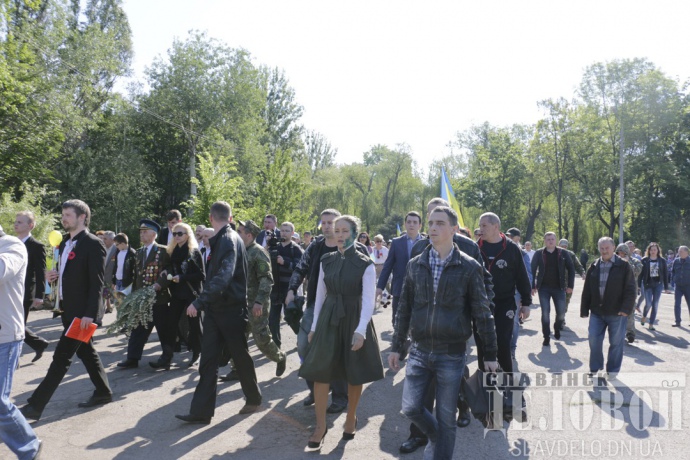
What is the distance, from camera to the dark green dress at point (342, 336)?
15.6 feet

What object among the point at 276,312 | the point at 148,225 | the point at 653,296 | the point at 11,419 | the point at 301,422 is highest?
the point at 148,225

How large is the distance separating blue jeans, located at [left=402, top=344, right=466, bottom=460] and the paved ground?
963 millimetres

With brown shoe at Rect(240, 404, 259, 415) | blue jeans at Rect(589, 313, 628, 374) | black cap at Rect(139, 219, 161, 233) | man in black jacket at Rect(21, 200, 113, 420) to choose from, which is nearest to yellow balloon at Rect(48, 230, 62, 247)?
black cap at Rect(139, 219, 161, 233)

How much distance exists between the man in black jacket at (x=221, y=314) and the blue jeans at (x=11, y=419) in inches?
59.2

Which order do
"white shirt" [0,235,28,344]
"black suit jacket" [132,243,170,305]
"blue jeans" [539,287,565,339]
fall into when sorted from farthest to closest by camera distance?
"blue jeans" [539,287,565,339]
"black suit jacket" [132,243,170,305]
"white shirt" [0,235,28,344]

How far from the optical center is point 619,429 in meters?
5.29

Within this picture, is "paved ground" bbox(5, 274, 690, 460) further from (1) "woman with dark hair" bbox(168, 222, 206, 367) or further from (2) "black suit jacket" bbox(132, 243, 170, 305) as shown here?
(2) "black suit jacket" bbox(132, 243, 170, 305)

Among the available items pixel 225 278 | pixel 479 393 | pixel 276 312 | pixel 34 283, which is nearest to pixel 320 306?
pixel 225 278

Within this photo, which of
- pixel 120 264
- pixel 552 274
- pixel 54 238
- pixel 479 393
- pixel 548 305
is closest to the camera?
pixel 479 393

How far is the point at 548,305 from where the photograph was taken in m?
9.99

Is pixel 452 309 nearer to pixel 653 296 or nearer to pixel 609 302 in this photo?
pixel 609 302

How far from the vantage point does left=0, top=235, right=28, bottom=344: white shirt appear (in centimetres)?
382

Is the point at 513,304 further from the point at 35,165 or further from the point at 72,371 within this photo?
the point at 35,165

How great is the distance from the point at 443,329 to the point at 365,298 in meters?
1.23
